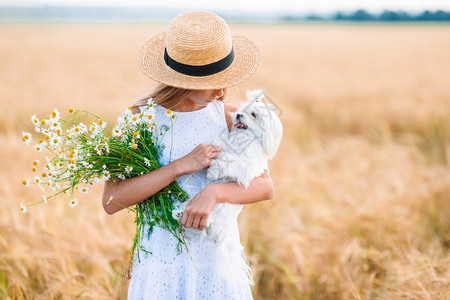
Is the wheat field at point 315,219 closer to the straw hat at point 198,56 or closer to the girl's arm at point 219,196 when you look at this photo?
the straw hat at point 198,56

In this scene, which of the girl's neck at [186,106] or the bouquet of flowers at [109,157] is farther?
the girl's neck at [186,106]

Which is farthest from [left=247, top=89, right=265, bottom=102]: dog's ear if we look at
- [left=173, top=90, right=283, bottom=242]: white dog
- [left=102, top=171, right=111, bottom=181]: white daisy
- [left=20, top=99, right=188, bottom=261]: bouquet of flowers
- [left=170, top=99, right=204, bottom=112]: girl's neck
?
[left=102, top=171, right=111, bottom=181]: white daisy

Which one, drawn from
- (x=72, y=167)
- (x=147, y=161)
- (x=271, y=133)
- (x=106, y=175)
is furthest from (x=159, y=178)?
(x=271, y=133)

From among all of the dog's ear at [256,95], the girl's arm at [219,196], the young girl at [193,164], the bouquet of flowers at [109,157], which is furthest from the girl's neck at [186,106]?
the girl's arm at [219,196]

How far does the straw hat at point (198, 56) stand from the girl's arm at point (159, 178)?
0.24 m

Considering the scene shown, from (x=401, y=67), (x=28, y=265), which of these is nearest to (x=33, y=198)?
(x=28, y=265)

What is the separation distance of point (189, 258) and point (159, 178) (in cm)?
36

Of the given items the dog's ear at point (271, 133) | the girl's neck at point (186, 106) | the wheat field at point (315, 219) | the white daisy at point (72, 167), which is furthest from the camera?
the wheat field at point (315, 219)

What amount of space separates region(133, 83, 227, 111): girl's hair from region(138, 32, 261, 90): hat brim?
3.9 inches

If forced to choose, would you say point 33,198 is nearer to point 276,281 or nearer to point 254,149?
point 276,281

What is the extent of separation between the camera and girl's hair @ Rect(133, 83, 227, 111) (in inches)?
61.7

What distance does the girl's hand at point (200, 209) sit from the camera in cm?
137

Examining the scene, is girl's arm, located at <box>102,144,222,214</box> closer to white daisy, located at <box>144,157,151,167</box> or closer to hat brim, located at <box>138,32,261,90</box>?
white daisy, located at <box>144,157,151,167</box>

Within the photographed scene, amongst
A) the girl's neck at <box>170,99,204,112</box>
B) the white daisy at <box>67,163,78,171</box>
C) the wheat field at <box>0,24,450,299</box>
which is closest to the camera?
the white daisy at <box>67,163,78,171</box>
